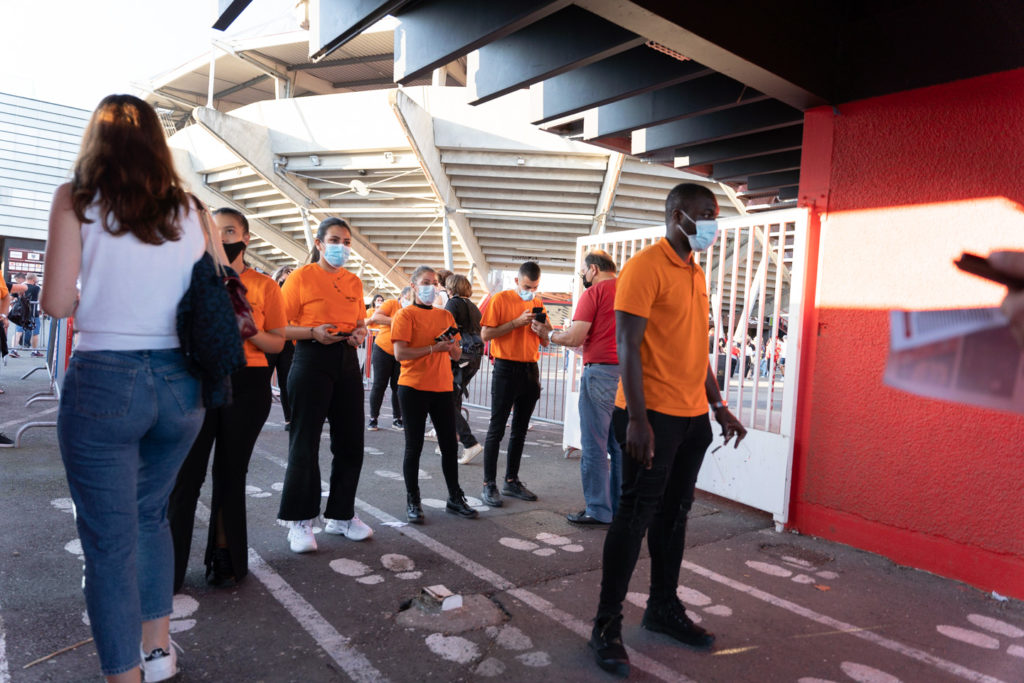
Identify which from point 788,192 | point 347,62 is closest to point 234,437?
point 788,192

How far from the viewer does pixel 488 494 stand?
5.50 metres

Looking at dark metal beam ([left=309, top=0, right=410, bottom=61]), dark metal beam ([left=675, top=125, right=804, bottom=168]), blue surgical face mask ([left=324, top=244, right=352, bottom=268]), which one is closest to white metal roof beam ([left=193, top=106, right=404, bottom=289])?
dark metal beam ([left=675, top=125, right=804, bottom=168])

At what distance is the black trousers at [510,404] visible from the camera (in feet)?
18.1

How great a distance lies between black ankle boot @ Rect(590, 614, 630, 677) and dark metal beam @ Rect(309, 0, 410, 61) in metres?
3.76

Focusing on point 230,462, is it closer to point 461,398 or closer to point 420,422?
point 420,422

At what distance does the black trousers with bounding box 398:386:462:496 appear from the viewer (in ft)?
15.8

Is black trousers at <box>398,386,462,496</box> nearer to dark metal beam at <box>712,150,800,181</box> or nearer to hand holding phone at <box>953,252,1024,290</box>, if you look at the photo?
hand holding phone at <box>953,252,1024,290</box>

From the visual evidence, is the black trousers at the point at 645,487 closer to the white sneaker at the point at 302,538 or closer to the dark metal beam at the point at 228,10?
the white sneaker at the point at 302,538

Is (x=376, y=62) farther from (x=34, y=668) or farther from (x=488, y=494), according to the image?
(x=34, y=668)

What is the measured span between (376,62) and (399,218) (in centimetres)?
763

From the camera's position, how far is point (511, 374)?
18.4 ft

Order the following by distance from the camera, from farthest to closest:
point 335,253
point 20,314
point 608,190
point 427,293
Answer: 1. point 608,190
2. point 20,314
3. point 427,293
4. point 335,253

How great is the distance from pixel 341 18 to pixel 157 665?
4.07 metres

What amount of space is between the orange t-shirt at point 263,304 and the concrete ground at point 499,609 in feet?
3.98
